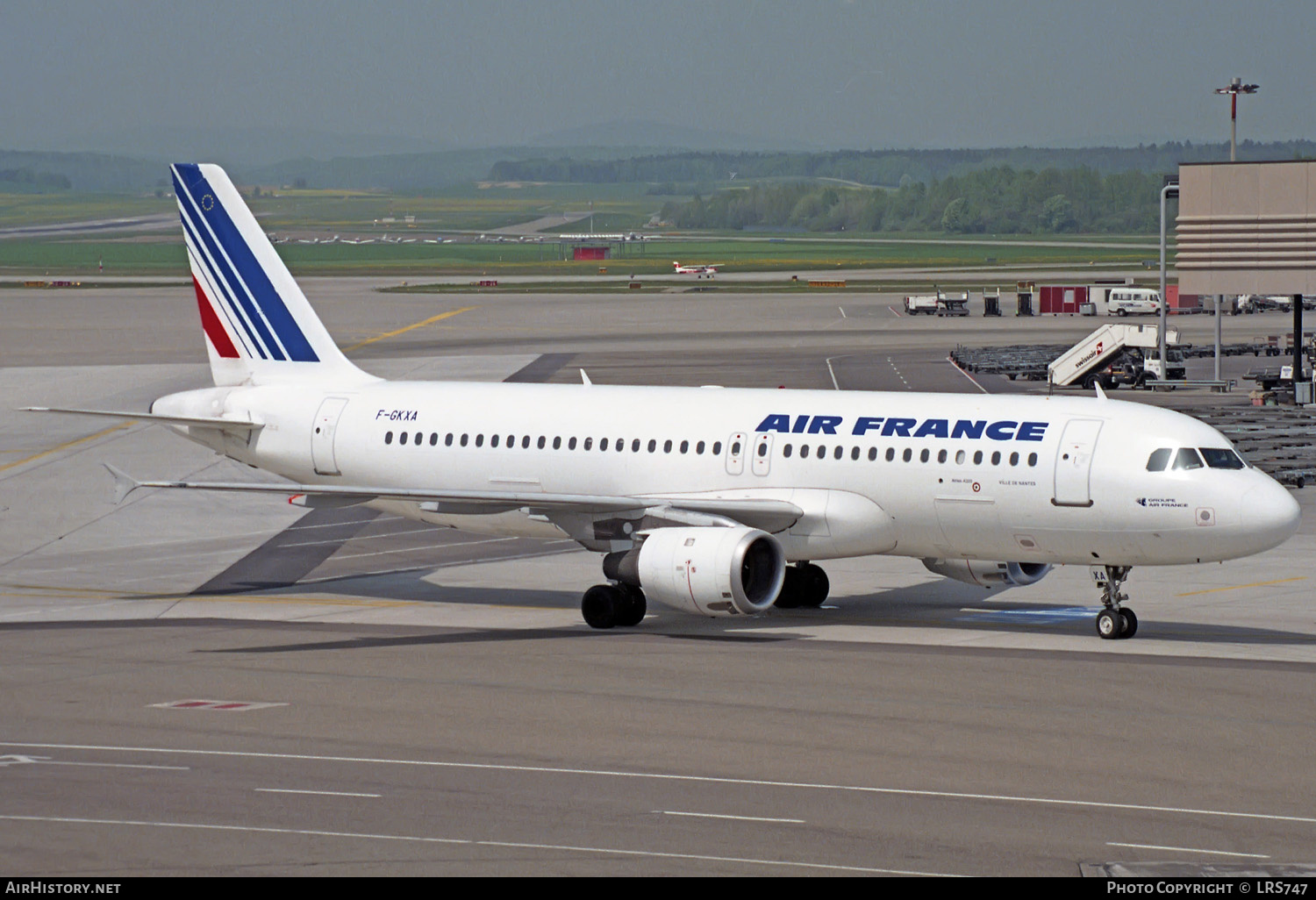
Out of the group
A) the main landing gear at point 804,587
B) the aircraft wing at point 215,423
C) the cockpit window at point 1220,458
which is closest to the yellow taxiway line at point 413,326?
the aircraft wing at point 215,423

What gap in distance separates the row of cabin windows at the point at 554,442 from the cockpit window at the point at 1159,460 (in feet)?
27.0

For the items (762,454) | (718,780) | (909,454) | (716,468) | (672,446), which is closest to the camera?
(718,780)

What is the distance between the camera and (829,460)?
35.5 meters

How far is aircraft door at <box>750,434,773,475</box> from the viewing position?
118 ft

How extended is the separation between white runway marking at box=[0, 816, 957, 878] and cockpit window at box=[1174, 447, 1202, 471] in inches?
637

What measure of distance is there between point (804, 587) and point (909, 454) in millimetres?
4392

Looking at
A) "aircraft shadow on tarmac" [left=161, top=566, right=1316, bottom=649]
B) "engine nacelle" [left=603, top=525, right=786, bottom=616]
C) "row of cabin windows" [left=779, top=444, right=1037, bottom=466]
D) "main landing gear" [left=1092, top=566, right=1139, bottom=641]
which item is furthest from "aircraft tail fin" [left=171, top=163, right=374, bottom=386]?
"main landing gear" [left=1092, top=566, right=1139, bottom=641]

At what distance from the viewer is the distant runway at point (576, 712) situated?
1981cm

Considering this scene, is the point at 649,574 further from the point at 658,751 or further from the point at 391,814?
the point at 391,814

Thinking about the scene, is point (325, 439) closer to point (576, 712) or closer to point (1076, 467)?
point (576, 712)

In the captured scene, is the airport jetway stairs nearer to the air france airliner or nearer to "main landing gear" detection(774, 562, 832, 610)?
the air france airliner

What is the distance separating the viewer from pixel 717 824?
20469mm

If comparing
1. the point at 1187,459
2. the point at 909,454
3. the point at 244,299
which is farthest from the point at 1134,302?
the point at 1187,459
